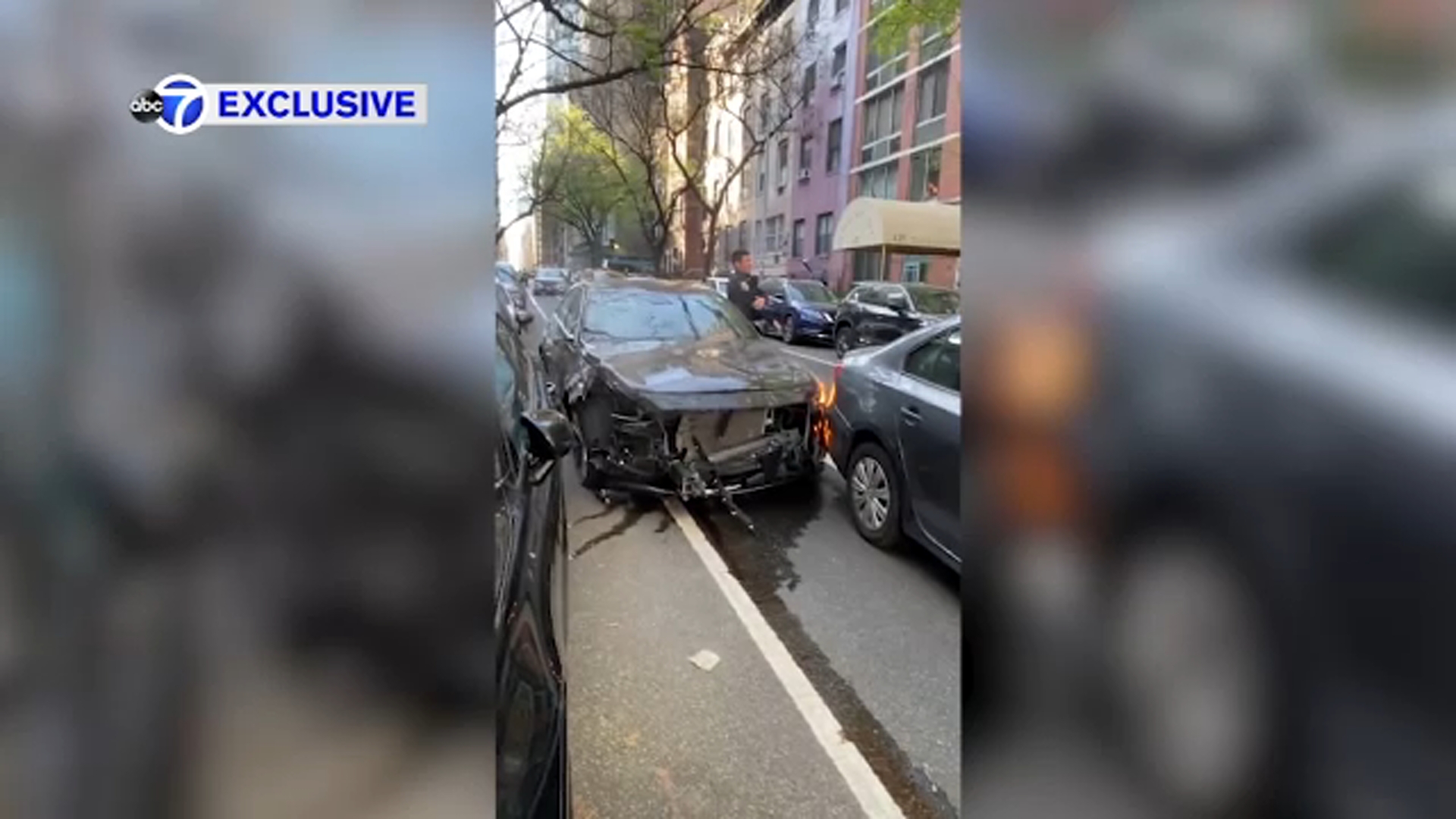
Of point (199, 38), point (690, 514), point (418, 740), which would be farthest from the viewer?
point (690, 514)

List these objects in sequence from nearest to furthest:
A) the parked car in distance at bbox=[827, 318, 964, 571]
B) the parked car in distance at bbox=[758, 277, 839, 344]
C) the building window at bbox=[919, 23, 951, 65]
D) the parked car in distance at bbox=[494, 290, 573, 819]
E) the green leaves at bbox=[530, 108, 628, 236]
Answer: the parked car in distance at bbox=[494, 290, 573, 819], the parked car in distance at bbox=[827, 318, 964, 571], the building window at bbox=[919, 23, 951, 65], the parked car in distance at bbox=[758, 277, 839, 344], the green leaves at bbox=[530, 108, 628, 236]

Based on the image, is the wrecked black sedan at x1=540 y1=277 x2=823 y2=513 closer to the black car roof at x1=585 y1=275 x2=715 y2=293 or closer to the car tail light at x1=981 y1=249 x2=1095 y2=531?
the black car roof at x1=585 y1=275 x2=715 y2=293

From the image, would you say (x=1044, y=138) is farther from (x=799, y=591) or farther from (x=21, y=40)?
(x=799, y=591)

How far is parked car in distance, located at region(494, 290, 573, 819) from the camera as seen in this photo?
1.47m

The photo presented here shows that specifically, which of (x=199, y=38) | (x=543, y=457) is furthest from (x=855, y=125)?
(x=199, y=38)

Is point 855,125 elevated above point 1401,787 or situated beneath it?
A: elevated above

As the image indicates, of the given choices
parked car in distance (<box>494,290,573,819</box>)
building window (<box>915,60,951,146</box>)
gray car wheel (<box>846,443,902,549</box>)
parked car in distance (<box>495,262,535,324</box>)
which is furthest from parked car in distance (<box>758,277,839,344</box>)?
parked car in distance (<box>494,290,573,819</box>)

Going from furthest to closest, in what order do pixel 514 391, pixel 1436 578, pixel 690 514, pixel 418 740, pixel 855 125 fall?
pixel 855 125, pixel 690 514, pixel 514 391, pixel 418 740, pixel 1436 578

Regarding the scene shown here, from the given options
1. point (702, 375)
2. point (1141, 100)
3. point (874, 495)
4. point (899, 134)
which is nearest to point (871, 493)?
point (874, 495)

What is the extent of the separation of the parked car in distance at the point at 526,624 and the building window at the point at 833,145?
2297 cm

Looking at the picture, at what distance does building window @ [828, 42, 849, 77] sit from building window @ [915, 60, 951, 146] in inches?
98.1

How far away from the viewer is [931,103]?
1920 cm

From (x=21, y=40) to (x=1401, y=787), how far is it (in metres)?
1.79

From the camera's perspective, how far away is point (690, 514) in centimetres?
531
